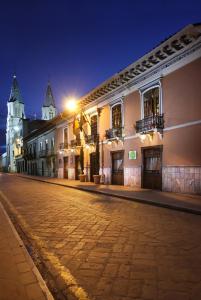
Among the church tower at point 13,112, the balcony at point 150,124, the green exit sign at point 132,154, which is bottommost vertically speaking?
the green exit sign at point 132,154

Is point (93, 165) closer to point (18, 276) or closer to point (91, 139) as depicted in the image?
point (91, 139)

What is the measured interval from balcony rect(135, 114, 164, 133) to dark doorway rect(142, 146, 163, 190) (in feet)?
3.79

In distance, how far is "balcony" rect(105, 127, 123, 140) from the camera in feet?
71.1

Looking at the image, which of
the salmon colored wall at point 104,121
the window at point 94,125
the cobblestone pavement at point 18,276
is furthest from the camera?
the window at point 94,125

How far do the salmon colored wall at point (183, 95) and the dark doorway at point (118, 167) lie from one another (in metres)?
6.11

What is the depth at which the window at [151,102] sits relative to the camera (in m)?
17.9

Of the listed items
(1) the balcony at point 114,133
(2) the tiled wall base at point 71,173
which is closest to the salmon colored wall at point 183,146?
(1) the balcony at point 114,133

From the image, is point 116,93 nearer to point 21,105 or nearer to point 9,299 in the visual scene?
point 9,299

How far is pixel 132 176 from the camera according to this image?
800 inches

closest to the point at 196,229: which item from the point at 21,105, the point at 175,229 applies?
the point at 175,229

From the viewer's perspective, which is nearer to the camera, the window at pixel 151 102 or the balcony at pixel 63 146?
the window at pixel 151 102

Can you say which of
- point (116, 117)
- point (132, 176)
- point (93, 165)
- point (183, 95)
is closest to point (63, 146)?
point (93, 165)

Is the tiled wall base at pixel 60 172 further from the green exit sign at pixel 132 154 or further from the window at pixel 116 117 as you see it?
the green exit sign at pixel 132 154

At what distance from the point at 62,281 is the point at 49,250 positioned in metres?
1.70
